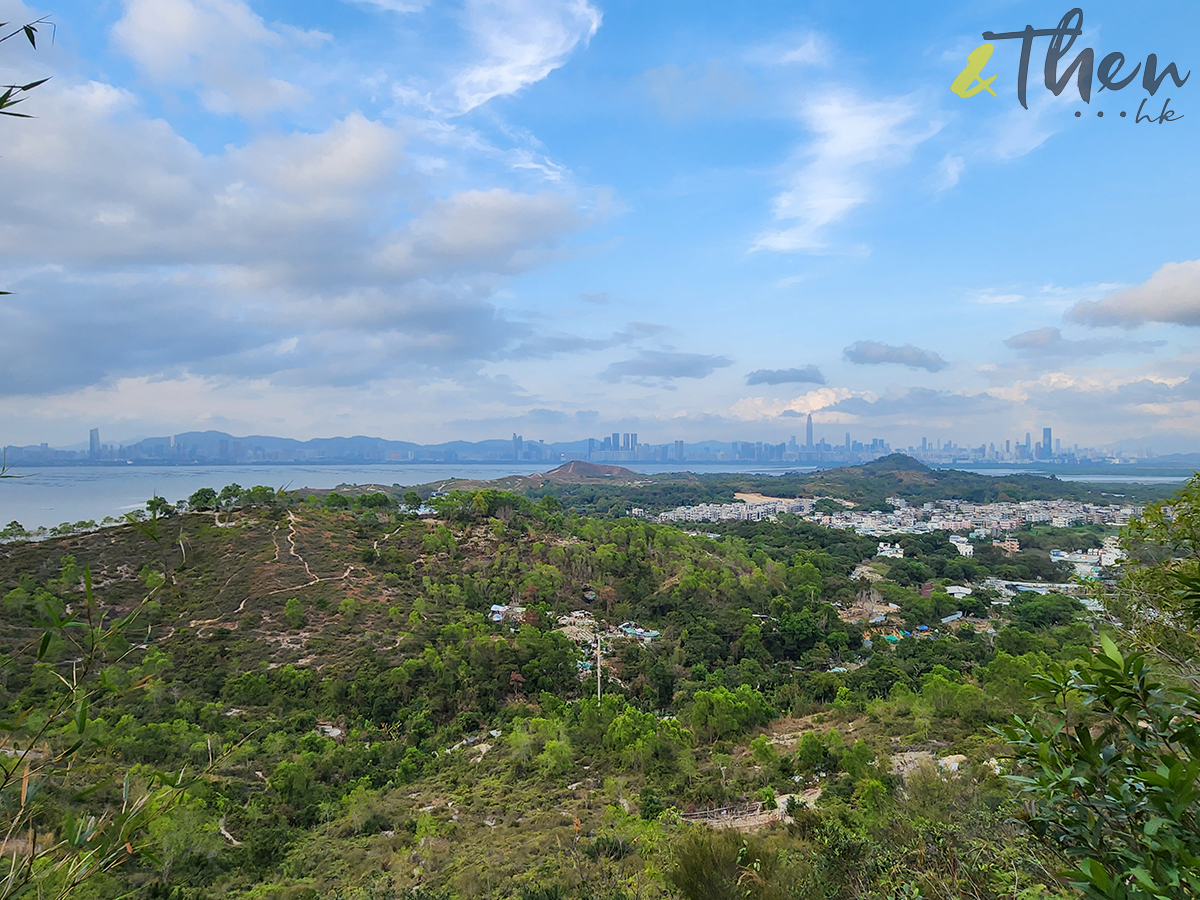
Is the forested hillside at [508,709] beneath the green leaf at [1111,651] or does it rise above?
beneath

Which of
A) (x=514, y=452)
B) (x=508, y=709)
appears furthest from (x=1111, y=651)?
(x=514, y=452)

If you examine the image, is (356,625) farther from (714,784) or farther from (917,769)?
(917,769)

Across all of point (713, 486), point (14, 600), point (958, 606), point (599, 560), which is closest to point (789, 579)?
point (958, 606)

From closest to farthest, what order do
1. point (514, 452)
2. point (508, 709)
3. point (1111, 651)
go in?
point (1111, 651) < point (508, 709) < point (514, 452)

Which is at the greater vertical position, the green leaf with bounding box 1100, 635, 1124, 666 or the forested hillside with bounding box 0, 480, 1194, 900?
the green leaf with bounding box 1100, 635, 1124, 666

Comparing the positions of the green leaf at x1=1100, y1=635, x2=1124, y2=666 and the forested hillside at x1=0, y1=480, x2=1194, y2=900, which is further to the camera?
the forested hillside at x1=0, y1=480, x2=1194, y2=900

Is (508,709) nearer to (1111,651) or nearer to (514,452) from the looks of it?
(1111,651)

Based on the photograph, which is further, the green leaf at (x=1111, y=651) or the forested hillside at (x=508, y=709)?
the forested hillside at (x=508, y=709)

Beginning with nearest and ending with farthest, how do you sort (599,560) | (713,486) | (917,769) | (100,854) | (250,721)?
(100,854) < (917,769) < (250,721) < (599,560) < (713,486)
